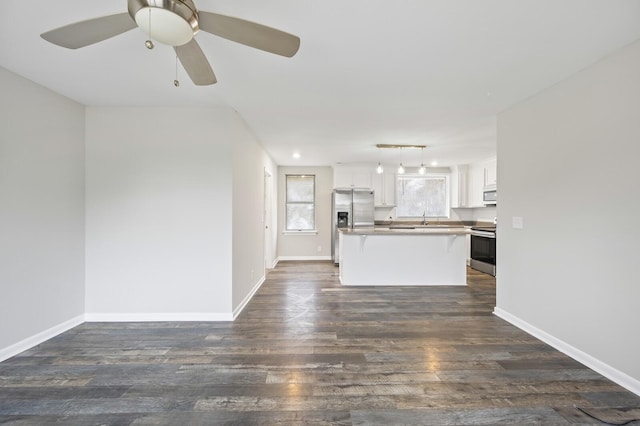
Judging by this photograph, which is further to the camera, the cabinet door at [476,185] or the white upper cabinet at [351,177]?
the white upper cabinet at [351,177]

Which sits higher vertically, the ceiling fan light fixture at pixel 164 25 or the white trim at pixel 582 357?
the ceiling fan light fixture at pixel 164 25

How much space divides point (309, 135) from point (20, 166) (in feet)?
10.2

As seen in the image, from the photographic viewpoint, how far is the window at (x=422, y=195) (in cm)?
694

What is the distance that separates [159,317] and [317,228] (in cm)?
430

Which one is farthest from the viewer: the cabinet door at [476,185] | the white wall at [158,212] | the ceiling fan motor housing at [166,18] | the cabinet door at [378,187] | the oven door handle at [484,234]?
the cabinet door at [378,187]

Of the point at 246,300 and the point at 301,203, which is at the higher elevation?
the point at 301,203

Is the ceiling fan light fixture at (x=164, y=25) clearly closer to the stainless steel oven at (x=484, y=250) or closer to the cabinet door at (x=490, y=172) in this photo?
the stainless steel oven at (x=484, y=250)

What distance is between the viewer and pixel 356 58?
2125 mm

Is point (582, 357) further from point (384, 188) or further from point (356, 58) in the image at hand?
point (384, 188)

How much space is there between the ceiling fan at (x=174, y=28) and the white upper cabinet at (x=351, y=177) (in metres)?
4.99

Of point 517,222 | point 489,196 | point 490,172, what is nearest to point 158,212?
point 517,222

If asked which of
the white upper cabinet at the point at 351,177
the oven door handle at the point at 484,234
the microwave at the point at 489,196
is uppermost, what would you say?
the white upper cabinet at the point at 351,177

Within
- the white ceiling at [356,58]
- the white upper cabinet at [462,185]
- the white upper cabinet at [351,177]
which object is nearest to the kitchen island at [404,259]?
the white ceiling at [356,58]

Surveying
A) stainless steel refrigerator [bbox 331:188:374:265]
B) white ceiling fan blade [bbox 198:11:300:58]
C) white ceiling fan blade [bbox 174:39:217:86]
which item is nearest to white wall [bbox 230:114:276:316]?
white ceiling fan blade [bbox 174:39:217:86]
